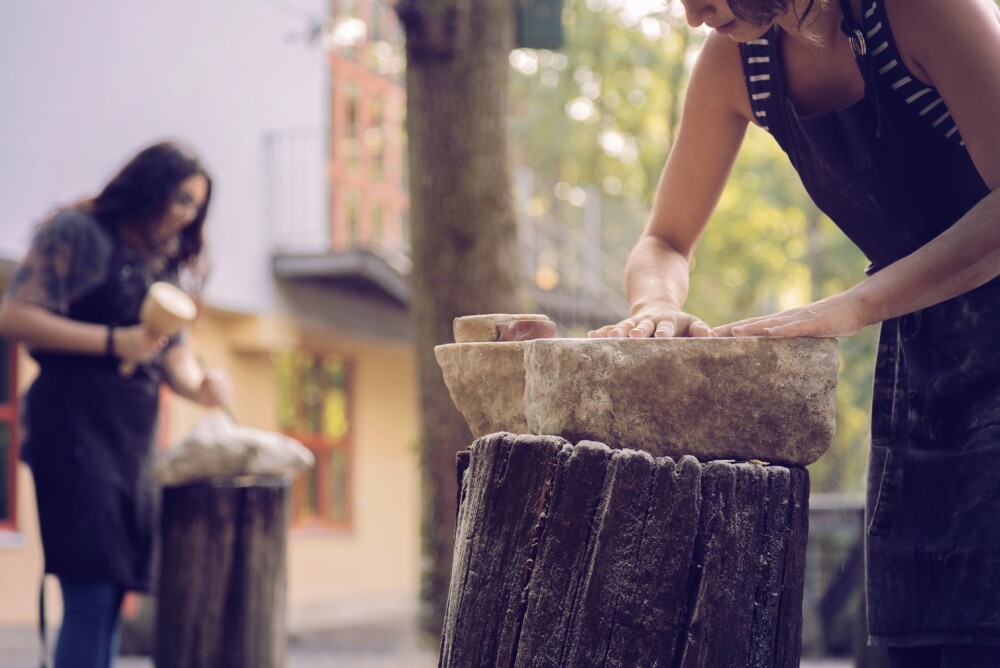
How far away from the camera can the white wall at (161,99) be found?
880 cm

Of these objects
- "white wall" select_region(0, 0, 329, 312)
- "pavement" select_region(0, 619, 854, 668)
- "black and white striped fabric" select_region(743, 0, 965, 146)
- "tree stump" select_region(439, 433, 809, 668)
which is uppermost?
"white wall" select_region(0, 0, 329, 312)

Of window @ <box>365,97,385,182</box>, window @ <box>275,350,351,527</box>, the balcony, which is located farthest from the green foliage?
window @ <box>275,350,351,527</box>

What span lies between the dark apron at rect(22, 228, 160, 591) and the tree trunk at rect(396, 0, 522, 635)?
283cm

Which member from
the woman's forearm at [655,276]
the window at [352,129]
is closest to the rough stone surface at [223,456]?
the woman's forearm at [655,276]

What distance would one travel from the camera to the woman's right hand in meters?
3.72

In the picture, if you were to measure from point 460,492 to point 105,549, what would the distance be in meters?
1.87

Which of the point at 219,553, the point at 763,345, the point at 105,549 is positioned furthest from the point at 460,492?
the point at 219,553

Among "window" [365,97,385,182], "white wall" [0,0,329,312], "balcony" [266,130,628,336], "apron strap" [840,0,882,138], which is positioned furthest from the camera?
"window" [365,97,385,182]

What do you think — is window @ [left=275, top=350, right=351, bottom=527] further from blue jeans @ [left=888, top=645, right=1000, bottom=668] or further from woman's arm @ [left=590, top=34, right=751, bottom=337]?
blue jeans @ [left=888, top=645, right=1000, bottom=668]

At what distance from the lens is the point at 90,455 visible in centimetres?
373

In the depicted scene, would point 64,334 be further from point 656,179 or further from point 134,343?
point 656,179

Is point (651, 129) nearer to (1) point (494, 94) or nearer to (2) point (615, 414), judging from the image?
(1) point (494, 94)

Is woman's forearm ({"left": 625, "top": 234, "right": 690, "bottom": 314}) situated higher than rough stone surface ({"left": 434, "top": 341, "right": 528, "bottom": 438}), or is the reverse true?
woman's forearm ({"left": 625, "top": 234, "right": 690, "bottom": 314})

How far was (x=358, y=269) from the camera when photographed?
12.5 meters
